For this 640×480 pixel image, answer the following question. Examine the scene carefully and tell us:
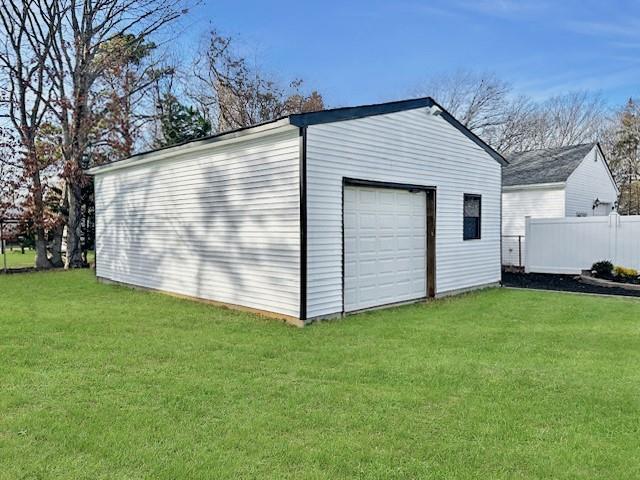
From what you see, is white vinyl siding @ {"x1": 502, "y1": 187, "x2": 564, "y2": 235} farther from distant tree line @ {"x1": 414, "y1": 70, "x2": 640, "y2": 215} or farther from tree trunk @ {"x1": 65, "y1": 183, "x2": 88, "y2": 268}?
tree trunk @ {"x1": 65, "y1": 183, "x2": 88, "y2": 268}

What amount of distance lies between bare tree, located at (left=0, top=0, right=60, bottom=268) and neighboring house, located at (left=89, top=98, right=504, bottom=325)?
22.0 feet

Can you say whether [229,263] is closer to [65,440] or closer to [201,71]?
[65,440]

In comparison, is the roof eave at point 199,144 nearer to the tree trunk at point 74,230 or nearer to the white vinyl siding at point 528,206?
the tree trunk at point 74,230

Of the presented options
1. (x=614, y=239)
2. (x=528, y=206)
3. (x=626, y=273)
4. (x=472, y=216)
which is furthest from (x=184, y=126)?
(x=626, y=273)

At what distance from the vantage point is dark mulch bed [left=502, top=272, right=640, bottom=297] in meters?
10.0

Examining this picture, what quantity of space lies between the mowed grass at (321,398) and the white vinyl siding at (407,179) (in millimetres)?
1110

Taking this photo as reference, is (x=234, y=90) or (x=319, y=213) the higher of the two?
(x=234, y=90)

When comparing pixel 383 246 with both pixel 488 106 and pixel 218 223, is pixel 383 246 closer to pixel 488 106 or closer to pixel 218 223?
pixel 218 223

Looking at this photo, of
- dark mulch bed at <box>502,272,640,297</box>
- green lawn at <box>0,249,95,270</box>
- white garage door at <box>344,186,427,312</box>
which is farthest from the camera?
green lawn at <box>0,249,95,270</box>

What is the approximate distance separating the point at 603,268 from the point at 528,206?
4.94 metres

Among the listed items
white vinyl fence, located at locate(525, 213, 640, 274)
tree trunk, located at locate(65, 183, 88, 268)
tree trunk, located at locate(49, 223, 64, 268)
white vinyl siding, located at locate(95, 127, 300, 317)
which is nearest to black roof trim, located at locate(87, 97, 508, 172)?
white vinyl siding, located at locate(95, 127, 300, 317)

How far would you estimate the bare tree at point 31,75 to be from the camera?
15672 millimetres

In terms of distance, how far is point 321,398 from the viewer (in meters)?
3.88

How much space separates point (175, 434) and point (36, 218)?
1508cm
